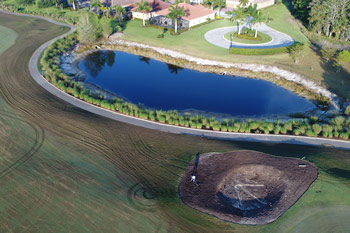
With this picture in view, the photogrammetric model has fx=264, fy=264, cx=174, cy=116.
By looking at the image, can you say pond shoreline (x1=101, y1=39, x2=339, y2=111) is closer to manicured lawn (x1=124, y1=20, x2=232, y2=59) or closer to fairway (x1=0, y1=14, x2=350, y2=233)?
manicured lawn (x1=124, y1=20, x2=232, y2=59)

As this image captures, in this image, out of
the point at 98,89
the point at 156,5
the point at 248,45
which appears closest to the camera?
the point at 98,89

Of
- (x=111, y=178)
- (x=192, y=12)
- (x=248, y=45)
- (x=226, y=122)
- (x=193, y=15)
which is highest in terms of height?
(x=192, y=12)

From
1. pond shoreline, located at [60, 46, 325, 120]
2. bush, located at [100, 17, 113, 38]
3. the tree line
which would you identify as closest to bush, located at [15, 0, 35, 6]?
bush, located at [100, 17, 113, 38]

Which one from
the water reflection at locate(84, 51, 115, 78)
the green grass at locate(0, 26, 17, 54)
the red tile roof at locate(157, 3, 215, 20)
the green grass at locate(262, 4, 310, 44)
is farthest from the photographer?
the red tile roof at locate(157, 3, 215, 20)

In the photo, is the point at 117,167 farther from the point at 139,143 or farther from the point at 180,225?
the point at 180,225

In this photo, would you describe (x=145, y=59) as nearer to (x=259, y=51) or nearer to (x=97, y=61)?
(x=97, y=61)

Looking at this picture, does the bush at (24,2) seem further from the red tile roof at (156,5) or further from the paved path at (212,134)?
the paved path at (212,134)

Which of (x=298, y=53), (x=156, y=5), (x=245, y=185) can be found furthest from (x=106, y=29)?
(x=245, y=185)
